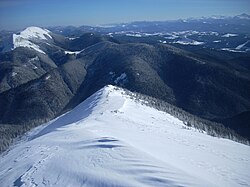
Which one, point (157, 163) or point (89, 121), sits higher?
point (157, 163)

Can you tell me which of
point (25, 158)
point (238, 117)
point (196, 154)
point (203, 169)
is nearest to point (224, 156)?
point (196, 154)

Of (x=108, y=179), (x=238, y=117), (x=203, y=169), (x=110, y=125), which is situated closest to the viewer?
(x=108, y=179)

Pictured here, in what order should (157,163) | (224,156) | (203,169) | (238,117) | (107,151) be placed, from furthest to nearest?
(238,117) < (224,156) < (107,151) < (203,169) < (157,163)

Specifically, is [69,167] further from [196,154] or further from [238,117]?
[238,117]

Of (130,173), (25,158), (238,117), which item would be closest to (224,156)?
(130,173)

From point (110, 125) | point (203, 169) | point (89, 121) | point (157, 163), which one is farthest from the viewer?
point (89, 121)

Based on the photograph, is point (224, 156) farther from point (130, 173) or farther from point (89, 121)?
point (89, 121)

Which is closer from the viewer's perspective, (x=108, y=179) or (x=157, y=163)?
(x=108, y=179)

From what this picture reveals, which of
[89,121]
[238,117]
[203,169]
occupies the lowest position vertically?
[238,117]

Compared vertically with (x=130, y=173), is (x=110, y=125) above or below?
below
